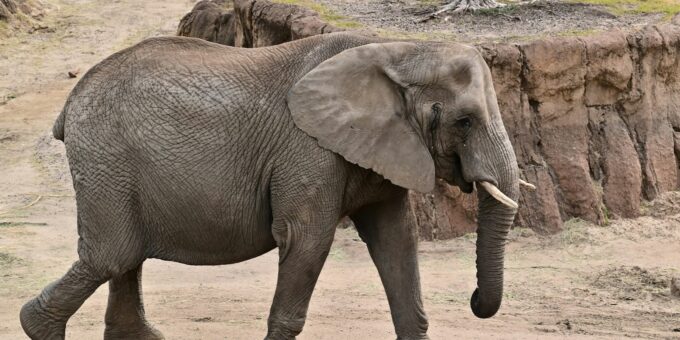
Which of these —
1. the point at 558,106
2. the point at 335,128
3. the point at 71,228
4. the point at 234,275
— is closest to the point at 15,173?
the point at 71,228

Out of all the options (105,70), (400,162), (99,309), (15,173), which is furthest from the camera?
(15,173)

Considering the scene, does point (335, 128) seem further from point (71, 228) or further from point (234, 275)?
point (71, 228)

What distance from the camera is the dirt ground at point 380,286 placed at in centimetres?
1034

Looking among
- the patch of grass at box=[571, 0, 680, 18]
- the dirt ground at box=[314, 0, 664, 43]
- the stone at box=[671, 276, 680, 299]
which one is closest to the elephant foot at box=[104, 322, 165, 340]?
the stone at box=[671, 276, 680, 299]

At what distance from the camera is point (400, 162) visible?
8.17 meters

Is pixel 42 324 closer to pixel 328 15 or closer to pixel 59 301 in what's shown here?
pixel 59 301

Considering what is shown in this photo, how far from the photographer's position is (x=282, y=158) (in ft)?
27.2

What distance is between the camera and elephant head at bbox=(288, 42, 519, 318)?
8102 millimetres

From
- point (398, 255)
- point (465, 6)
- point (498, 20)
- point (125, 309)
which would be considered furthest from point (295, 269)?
point (465, 6)

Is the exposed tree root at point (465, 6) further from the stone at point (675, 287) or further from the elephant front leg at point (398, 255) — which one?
the elephant front leg at point (398, 255)

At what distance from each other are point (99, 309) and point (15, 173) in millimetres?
5442

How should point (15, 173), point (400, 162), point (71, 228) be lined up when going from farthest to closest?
1. point (15, 173)
2. point (71, 228)
3. point (400, 162)

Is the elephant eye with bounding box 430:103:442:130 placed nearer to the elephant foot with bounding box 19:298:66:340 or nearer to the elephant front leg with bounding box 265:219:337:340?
the elephant front leg with bounding box 265:219:337:340

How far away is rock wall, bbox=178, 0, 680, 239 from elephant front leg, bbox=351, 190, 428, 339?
11.7 ft
